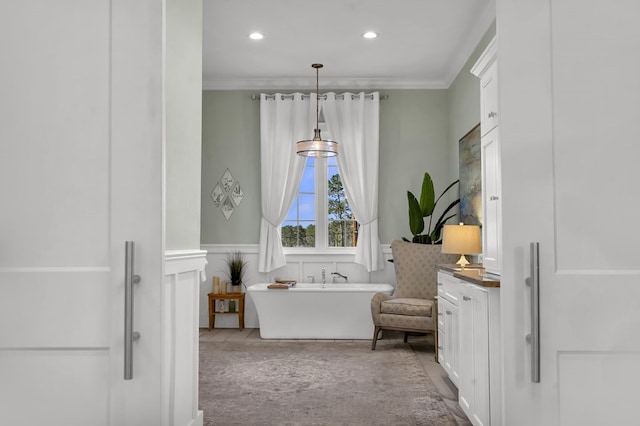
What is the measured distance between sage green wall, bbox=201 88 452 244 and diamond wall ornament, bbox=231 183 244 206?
0.05 m

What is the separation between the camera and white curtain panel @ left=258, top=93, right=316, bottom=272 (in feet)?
21.2

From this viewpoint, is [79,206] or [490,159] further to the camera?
[490,159]

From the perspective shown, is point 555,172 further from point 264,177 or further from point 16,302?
point 264,177

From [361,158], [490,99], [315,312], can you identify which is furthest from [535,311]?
[361,158]

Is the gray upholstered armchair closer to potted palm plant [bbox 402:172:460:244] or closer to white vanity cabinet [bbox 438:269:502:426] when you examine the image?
potted palm plant [bbox 402:172:460:244]

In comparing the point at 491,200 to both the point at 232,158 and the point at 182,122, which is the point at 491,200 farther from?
the point at 232,158

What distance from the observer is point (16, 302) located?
1529mm

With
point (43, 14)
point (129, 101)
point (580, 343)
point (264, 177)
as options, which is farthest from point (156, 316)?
point (264, 177)

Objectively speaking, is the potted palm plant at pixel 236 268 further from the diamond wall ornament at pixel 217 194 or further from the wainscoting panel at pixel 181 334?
the wainscoting panel at pixel 181 334

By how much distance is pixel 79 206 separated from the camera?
1557mm

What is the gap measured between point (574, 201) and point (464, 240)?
2760mm

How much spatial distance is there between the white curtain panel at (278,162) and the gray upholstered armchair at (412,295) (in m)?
1.55

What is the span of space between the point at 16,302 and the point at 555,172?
5.31 ft

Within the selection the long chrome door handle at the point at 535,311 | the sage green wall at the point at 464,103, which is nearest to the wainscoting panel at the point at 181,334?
the long chrome door handle at the point at 535,311
